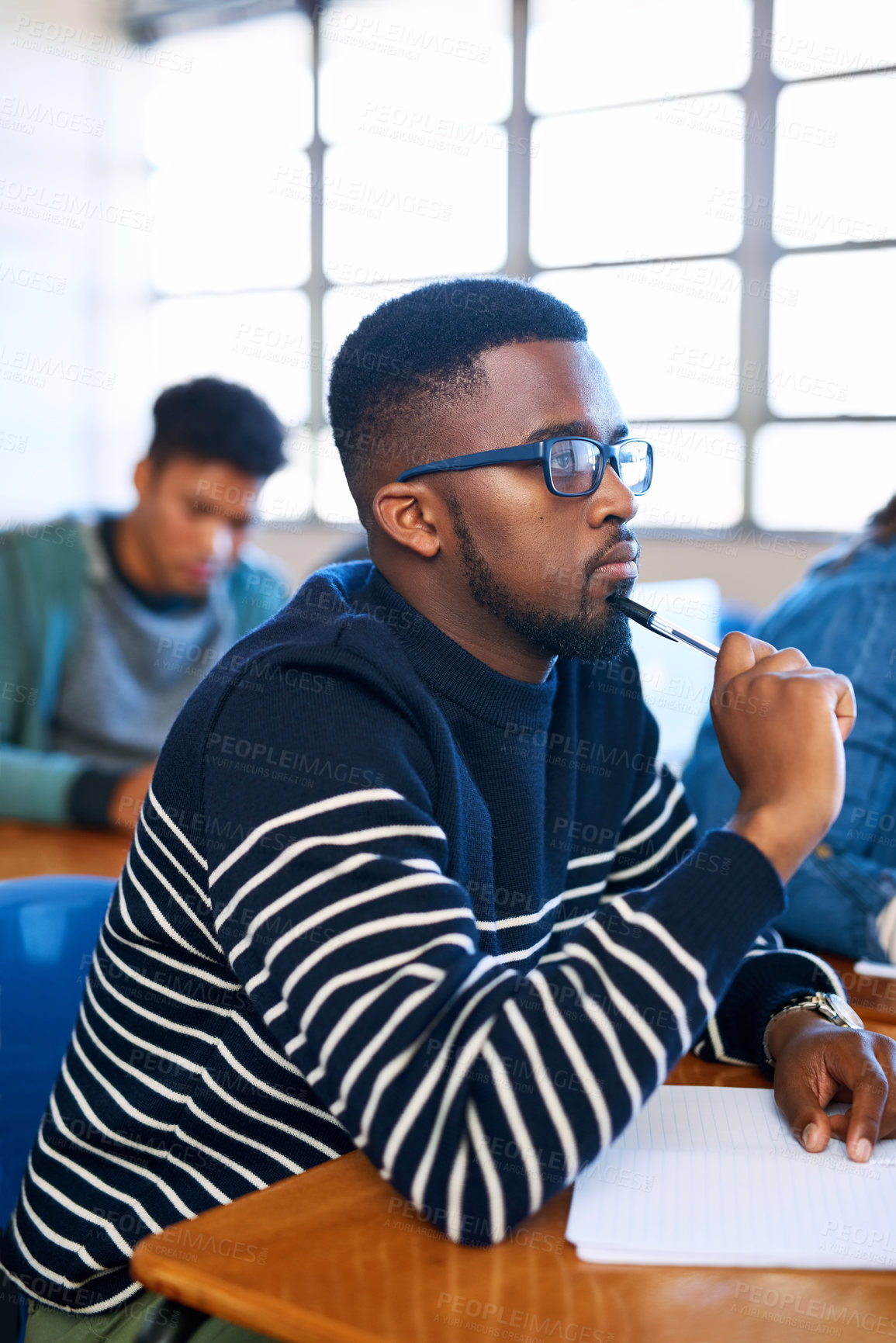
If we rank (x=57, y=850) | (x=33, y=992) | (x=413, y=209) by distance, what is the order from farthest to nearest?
(x=413, y=209)
(x=57, y=850)
(x=33, y=992)

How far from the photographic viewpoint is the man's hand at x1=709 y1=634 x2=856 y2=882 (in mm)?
812

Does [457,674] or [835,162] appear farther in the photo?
[835,162]

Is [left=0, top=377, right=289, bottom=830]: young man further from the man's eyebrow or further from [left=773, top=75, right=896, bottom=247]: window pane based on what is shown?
[left=773, top=75, right=896, bottom=247]: window pane

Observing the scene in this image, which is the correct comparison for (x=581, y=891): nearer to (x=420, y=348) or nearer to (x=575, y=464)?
(x=575, y=464)

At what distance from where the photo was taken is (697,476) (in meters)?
4.50

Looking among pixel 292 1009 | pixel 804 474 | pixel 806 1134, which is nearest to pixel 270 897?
pixel 292 1009

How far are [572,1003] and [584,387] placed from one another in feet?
1.75

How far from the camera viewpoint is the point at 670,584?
2.30 m

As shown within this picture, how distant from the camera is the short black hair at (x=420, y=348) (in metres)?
1.03

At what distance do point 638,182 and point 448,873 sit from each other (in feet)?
13.8

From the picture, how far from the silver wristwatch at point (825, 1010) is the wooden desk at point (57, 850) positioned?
3.14 feet

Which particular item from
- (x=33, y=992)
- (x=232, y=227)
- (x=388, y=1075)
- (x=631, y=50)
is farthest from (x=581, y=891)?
(x=232, y=227)

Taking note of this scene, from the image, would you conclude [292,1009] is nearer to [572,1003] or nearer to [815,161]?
[572,1003]

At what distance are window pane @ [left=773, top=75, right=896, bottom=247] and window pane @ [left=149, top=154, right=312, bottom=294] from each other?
218cm
